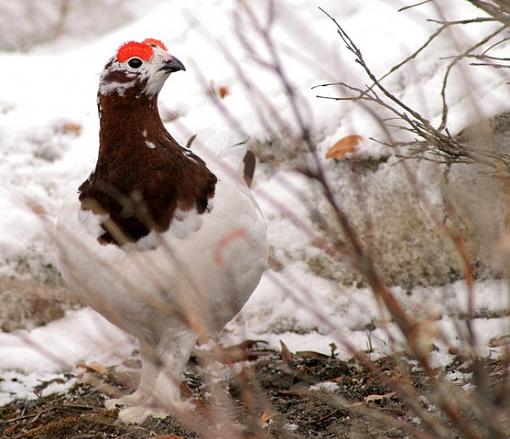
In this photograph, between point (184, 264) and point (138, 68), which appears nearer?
point (184, 264)

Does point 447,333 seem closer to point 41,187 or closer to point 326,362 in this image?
point 326,362

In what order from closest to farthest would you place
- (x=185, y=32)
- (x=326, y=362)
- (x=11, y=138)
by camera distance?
1. (x=326, y=362)
2. (x=11, y=138)
3. (x=185, y=32)

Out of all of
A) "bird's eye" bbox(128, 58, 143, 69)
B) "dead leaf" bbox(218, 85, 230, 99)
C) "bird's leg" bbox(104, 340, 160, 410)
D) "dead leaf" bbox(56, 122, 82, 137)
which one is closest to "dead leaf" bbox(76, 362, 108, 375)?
"bird's leg" bbox(104, 340, 160, 410)

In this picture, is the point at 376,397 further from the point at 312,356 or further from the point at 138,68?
the point at 138,68

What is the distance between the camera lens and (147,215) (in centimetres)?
260

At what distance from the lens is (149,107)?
271cm

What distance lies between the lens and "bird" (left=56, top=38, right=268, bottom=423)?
8.59 ft

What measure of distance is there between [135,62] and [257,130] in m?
1.39

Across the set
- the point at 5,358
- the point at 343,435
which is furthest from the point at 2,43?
the point at 343,435

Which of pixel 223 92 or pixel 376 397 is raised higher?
pixel 223 92

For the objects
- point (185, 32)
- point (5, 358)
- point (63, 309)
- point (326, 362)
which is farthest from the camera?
point (185, 32)

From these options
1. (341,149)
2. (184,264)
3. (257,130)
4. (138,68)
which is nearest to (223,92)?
(257,130)

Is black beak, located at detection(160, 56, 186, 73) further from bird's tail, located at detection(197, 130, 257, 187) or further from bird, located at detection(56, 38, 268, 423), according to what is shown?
bird's tail, located at detection(197, 130, 257, 187)

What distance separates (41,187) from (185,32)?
146cm
